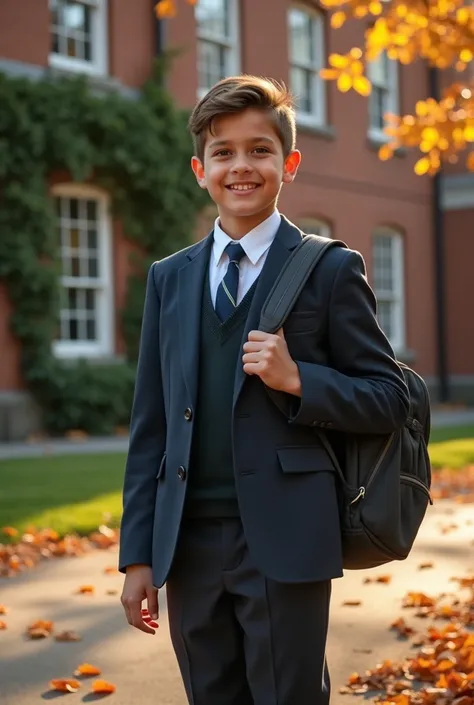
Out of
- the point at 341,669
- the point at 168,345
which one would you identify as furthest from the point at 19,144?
the point at 168,345

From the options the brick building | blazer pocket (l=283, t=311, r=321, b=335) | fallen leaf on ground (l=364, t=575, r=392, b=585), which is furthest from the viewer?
the brick building

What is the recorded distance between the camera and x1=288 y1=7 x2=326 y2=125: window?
19.1m

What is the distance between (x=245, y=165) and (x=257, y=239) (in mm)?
176

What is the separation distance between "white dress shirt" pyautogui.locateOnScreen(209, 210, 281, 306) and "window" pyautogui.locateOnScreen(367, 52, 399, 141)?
1873 cm

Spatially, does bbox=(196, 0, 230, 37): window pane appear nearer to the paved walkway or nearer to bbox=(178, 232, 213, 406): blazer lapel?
the paved walkway

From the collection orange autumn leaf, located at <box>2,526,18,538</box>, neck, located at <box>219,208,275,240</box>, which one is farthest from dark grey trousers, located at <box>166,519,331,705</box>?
orange autumn leaf, located at <box>2,526,18,538</box>

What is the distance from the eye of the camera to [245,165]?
8.46 feet

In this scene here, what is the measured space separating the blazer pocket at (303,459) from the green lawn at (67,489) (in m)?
4.96

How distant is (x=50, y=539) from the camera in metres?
7.11

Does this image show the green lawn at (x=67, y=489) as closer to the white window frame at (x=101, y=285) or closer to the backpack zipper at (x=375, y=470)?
the white window frame at (x=101, y=285)

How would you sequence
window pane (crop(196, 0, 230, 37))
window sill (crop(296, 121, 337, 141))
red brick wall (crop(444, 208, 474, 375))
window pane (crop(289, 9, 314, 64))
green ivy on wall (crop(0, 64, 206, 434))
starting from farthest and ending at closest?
red brick wall (crop(444, 208, 474, 375))
window pane (crop(289, 9, 314, 64))
window sill (crop(296, 121, 337, 141))
window pane (crop(196, 0, 230, 37))
green ivy on wall (crop(0, 64, 206, 434))

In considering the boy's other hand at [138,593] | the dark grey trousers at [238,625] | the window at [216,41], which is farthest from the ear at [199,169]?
the window at [216,41]

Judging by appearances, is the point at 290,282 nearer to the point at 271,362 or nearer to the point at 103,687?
the point at 271,362

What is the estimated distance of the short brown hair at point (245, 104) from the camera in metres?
2.56
